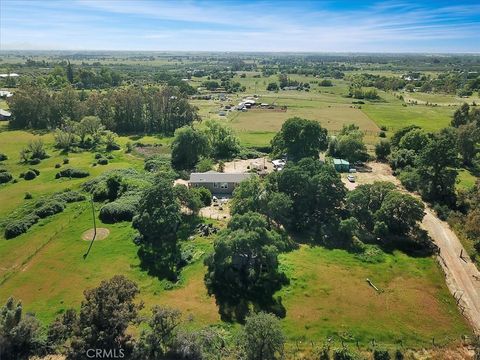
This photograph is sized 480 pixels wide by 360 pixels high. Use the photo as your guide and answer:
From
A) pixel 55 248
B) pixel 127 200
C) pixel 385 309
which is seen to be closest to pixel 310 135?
pixel 127 200

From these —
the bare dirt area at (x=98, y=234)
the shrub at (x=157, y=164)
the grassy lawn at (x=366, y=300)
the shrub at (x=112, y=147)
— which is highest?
the shrub at (x=157, y=164)

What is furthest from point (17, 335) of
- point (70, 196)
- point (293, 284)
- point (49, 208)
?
point (70, 196)

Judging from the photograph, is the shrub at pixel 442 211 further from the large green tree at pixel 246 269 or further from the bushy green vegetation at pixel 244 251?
the large green tree at pixel 246 269

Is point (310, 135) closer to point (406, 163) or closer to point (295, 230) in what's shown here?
point (406, 163)

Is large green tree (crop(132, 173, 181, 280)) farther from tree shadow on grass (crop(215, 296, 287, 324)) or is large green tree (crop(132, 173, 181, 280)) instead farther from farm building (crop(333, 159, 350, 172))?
farm building (crop(333, 159, 350, 172))

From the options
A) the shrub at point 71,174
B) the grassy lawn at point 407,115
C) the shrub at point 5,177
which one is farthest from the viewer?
the grassy lawn at point 407,115

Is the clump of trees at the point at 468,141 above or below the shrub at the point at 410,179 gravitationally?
above

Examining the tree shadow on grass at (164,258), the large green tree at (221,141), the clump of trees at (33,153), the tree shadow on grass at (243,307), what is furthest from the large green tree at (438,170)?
the clump of trees at (33,153)

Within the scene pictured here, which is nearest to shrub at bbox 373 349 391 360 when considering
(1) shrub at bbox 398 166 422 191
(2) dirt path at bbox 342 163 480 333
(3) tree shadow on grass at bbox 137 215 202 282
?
(2) dirt path at bbox 342 163 480 333
